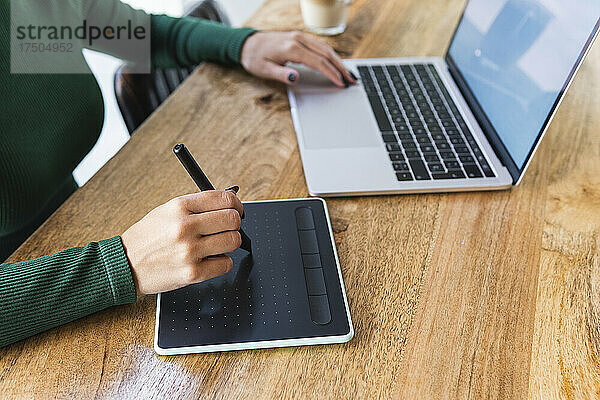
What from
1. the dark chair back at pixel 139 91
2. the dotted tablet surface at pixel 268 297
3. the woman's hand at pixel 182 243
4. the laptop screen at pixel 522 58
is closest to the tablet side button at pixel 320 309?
the dotted tablet surface at pixel 268 297

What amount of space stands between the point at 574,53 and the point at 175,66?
0.74 meters

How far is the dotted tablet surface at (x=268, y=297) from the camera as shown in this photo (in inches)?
21.8

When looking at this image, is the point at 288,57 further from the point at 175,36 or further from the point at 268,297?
the point at 268,297

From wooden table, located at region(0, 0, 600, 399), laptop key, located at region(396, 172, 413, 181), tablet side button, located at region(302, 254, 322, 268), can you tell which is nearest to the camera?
wooden table, located at region(0, 0, 600, 399)

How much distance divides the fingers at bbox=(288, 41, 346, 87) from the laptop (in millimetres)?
20

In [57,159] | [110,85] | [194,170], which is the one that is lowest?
[110,85]

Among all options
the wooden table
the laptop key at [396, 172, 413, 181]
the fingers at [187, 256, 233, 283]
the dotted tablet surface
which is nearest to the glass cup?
the wooden table

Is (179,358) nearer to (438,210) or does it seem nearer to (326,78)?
(438,210)

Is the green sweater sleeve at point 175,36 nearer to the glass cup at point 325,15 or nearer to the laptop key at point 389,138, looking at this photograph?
the glass cup at point 325,15

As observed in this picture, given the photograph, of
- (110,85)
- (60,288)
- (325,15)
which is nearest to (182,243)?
(60,288)

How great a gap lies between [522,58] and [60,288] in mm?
696

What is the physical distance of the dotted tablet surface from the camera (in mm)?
553

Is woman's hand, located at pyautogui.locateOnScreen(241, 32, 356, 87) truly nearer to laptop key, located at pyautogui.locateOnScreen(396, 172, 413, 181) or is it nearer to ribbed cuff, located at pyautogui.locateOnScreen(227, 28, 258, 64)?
ribbed cuff, located at pyautogui.locateOnScreen(227, 28, 258, 64)

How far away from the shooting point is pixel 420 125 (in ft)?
Result: 2.85
